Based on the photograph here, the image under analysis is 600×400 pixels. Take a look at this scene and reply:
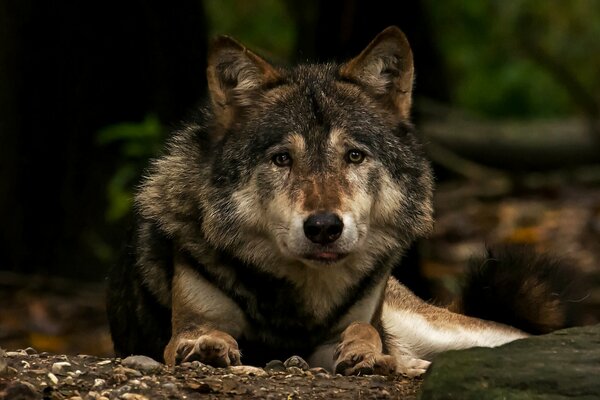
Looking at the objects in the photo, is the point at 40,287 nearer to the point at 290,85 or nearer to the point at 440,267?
the point at 440,267

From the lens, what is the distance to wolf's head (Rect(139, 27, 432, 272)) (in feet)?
20.2

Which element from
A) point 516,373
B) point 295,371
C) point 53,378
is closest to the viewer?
point 516,373

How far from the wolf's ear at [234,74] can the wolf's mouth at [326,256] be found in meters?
1.08

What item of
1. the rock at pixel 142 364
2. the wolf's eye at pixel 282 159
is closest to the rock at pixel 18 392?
the rock at pixel 142 364

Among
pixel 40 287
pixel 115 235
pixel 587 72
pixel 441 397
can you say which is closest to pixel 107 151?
pixel 115 235

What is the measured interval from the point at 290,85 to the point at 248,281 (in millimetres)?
1079

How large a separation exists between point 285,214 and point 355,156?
1.69 ft

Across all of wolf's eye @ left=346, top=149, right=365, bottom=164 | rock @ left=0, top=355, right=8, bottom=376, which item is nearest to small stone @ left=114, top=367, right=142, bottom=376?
rock @ left=0, top=355, right=8, bottom=376

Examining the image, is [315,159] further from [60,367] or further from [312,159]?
[60,367]

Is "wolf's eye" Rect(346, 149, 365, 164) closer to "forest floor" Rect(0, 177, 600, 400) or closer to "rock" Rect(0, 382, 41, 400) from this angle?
"forest floor" Rect(0, 177, 600, 400)

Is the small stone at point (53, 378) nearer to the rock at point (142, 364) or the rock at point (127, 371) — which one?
the rock at point (127, 371)

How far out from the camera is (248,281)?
6.60m

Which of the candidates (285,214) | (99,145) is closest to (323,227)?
(285,214)

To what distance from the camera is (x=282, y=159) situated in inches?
252
